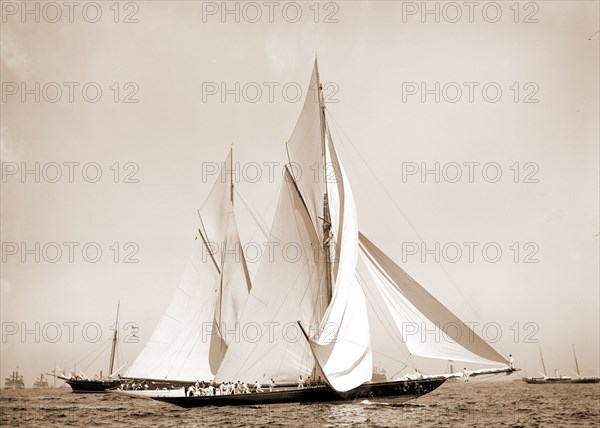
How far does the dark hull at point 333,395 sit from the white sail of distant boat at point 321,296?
1.22 m

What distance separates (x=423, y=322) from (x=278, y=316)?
8865mm

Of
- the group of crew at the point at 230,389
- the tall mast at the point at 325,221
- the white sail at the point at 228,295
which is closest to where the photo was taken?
the group of crew at the point at 230,389

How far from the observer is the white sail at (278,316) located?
36125mm

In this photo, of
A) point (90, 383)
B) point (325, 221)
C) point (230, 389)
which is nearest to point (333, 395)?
point (230, 389)

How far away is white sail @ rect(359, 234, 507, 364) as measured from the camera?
31.7m

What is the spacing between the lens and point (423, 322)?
108 feet

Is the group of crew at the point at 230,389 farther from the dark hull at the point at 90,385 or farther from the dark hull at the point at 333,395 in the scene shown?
the dark hull at the point at 90,385

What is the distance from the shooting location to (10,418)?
1547 inches

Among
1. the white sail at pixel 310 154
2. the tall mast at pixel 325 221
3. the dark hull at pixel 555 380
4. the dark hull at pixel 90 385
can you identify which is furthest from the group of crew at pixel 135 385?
the dark hull at pixel 555 380

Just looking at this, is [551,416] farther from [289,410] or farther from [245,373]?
[245,373]

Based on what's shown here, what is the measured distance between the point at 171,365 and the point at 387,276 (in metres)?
23.3

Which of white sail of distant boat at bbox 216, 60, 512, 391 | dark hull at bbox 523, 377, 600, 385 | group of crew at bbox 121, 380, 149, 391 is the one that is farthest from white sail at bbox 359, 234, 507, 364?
dark hull at bbox 523, 377, 600, 385

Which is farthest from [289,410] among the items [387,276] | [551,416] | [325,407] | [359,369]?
[551,416]

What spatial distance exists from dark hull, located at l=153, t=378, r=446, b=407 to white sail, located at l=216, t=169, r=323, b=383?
2016 millimetres
